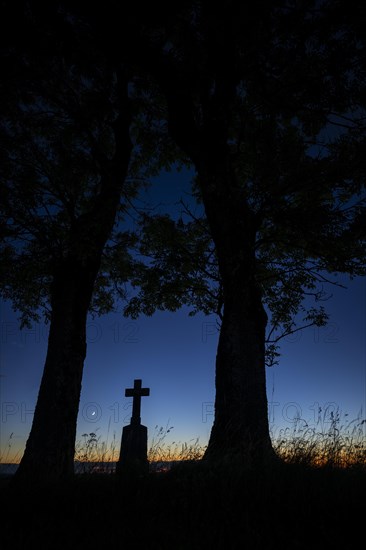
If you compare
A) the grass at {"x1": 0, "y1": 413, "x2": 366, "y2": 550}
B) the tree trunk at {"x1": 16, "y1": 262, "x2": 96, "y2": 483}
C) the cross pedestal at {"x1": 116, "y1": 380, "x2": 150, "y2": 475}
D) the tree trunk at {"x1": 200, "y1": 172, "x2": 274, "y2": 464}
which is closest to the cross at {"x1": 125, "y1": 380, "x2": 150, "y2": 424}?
the cross pedestal at {"x1": 116, "y1": 380, "x2": 150, "y2": 475}

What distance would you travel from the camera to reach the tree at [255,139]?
7.94 meters

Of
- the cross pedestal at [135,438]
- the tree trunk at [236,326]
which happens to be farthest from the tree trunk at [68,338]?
the tree trunk at [236,326]

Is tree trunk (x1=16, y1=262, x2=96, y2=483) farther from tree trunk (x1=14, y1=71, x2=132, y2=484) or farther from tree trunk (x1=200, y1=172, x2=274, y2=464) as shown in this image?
tree trunk (x1=200, y1=172, x2=274, y2=464)

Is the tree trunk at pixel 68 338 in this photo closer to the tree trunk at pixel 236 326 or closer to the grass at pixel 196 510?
the tree trunk at pixel 236 326

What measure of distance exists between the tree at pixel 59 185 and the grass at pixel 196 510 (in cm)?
501

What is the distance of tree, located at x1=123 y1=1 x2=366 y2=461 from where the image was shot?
26.0 ft

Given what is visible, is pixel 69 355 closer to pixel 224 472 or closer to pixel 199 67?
pixel 224 472

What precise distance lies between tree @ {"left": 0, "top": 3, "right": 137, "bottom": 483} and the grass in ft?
16.4

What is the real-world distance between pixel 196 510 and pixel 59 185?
406 inches

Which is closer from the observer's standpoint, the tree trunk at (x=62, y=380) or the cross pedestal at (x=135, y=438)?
the tree trunk at (x=62, y=380)

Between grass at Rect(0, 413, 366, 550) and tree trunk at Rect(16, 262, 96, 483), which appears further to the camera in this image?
tree trunk at Rect(16, 262, 96, 483)

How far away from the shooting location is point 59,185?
1221cm

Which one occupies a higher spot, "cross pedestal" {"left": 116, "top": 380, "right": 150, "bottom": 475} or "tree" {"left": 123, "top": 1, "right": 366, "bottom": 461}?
"tree" {"left": 123, "top": 1, "right": 366, "bottom": 461}

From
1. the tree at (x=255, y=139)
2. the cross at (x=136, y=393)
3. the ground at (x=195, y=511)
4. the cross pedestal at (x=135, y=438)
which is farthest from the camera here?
the cross at (x=136, y=393)
